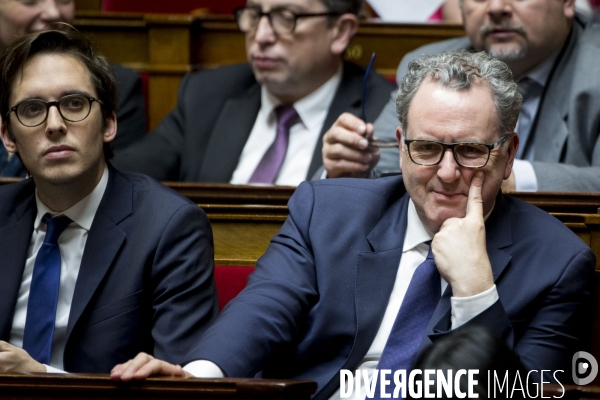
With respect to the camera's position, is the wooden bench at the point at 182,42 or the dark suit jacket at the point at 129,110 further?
the wooden bench at the point at 182,42

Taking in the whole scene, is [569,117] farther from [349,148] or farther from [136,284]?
[136,284]

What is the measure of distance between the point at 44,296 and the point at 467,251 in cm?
78

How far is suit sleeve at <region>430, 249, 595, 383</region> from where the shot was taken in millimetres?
1447

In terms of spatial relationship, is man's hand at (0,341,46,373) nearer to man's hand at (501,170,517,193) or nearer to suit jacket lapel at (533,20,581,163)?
man's hand at (501,170,517,193)

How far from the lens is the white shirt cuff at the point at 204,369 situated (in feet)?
4.60

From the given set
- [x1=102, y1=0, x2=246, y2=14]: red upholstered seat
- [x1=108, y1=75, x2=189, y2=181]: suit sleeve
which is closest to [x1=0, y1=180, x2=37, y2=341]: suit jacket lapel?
[x1=108, y1=75, x2=189, y2=181]: suit sleeve

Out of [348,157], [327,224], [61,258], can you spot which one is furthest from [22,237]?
[348,157]

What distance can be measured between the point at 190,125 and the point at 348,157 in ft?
2.41

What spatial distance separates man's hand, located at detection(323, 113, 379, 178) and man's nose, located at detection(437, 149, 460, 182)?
53 cm

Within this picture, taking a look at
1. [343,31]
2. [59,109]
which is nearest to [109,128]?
[59,109]

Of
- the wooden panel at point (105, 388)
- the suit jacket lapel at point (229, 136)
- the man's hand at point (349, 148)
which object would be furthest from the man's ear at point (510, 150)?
the suit jacket lapel at point (229, 136)

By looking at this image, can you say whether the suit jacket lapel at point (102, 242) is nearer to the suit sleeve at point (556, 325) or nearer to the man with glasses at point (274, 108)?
the suit sleeve at point (556, 325)

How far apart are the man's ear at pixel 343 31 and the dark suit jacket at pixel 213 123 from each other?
0.09m

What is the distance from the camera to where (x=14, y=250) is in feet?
5.66
